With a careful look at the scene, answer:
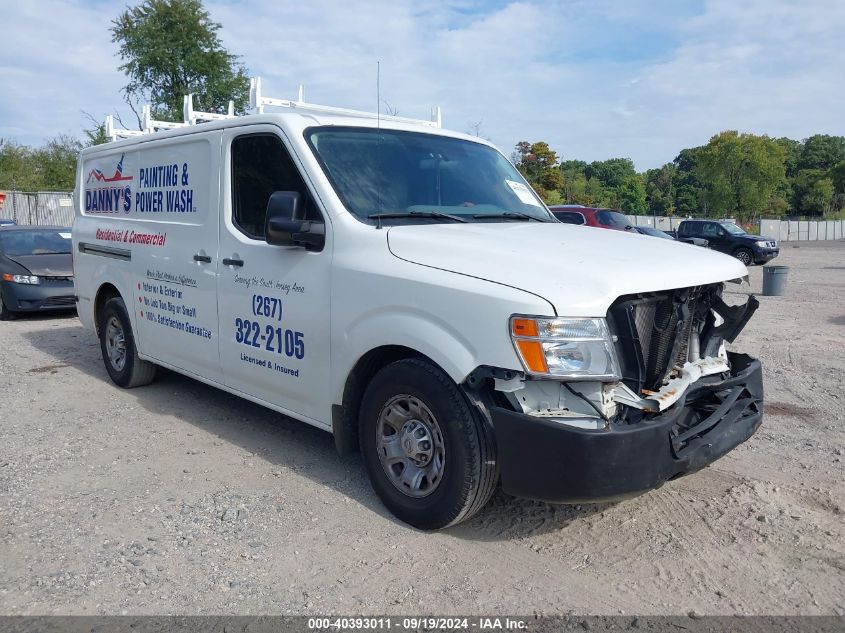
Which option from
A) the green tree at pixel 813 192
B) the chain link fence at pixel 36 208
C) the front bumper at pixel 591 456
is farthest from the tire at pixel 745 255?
the green tree at pixel 813 192

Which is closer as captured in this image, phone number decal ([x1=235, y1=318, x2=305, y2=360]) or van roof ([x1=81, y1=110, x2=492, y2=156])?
phone number decal ([x1=235, y1=318, x2=305, y2=360])

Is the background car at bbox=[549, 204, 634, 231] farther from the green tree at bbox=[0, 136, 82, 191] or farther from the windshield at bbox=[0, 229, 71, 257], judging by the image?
the green tree at bbox=[0, 136, 82, 191]

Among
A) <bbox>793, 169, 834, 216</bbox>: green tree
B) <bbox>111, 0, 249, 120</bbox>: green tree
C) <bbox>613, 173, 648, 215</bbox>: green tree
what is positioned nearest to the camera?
<bbox>111, 0, 249, 120</bbox>: green tree

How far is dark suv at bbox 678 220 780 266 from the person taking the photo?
86.0 ft

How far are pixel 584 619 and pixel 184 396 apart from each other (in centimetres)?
442

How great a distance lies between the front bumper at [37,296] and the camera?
10.7 meters

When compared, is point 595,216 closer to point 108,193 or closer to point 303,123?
point 108,193

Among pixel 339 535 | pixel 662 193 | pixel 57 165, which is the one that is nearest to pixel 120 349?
pixel 339 535

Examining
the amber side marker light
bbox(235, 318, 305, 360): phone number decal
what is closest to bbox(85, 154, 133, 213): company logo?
bbox(235, 318, 305, 360): phone number decal

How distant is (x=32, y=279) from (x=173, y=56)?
15.7 meters

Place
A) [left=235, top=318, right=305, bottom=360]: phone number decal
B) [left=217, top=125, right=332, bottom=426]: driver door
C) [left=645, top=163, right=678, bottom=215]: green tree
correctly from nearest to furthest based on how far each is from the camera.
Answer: [left=217, top=125, right=332, bottom=426]: driver door < [left=235, top=318, right=305, bottom=360]: phone number decal < [left=645, top=163, right=678, bottom=215]: green tree

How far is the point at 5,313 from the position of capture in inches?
434

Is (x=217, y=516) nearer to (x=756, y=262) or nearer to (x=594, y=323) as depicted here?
(x=594, y=323)

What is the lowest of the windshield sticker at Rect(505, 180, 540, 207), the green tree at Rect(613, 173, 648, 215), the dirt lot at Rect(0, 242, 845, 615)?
the dirt lot at Rect(0, 242, 845, 615)
